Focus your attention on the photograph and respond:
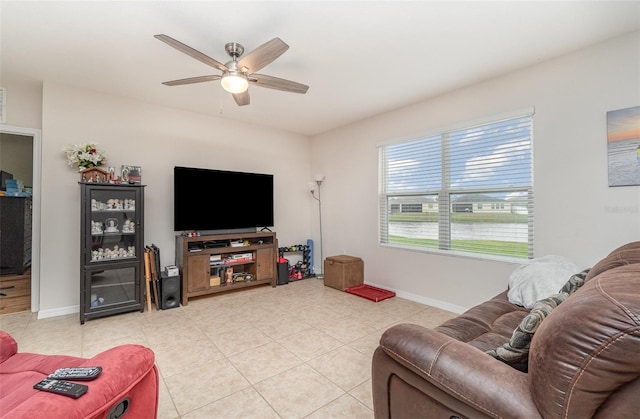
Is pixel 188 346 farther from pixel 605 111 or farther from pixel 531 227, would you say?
pixel 605 111

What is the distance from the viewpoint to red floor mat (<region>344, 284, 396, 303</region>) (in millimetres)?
3587

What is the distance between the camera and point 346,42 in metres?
2.32

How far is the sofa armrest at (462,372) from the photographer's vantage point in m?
0.88

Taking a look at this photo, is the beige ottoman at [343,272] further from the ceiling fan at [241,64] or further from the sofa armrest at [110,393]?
the sofa armrest at [110,393]

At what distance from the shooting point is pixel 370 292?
12.5ft

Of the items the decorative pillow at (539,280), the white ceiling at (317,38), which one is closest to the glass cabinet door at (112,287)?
the white ceiling at (317,38)

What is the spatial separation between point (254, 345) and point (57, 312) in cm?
241

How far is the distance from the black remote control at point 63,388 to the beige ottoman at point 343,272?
3.29 meters

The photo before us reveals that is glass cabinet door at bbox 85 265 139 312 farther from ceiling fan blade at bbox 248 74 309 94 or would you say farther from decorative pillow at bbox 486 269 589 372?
decorative pillow at bbox 486 269 589 372

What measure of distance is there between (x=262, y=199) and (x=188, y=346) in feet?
7.74

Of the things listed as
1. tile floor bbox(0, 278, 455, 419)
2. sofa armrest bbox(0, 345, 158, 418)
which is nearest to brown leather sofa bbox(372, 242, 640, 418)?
tile floor bbox(0, 278, 455, 419)

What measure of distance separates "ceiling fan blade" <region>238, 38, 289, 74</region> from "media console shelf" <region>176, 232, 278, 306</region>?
2.33 metres

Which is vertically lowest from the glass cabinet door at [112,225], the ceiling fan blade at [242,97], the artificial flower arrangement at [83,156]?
the glass cabinet door at [112,225]

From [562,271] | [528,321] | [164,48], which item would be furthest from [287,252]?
[528,321]
